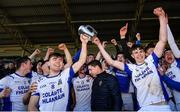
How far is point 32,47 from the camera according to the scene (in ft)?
34.0

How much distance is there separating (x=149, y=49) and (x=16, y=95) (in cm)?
246

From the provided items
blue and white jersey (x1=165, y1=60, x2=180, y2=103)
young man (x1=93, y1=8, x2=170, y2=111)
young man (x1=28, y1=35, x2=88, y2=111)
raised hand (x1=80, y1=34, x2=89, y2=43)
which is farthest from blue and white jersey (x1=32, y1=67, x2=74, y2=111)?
blue and white jersey (x1=165, y1=60, x2=180, y2=103)

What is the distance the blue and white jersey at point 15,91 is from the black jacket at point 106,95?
125cm

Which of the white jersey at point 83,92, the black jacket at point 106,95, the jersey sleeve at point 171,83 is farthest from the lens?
the white jersey at point 83,92

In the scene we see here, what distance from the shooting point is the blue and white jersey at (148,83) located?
4.21 metres

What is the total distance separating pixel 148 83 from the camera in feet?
14.0

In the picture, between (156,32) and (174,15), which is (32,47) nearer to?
(156,32)

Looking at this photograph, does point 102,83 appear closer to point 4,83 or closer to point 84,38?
point 84,38

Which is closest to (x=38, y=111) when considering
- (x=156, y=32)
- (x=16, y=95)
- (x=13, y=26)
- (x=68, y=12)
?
(x=16, y=95)

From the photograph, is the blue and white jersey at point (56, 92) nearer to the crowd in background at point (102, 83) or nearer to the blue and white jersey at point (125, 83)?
the crowd in background at point (102, 83)

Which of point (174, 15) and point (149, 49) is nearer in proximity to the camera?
point (149, 49)

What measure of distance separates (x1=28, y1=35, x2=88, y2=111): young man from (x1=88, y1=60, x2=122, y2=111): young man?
22.5 inches

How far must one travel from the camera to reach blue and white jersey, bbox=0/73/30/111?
5055 mm

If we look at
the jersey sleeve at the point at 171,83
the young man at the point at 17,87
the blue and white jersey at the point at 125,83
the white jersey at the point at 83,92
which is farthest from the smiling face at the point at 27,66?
the jersey sleeve at the point at 171,83
